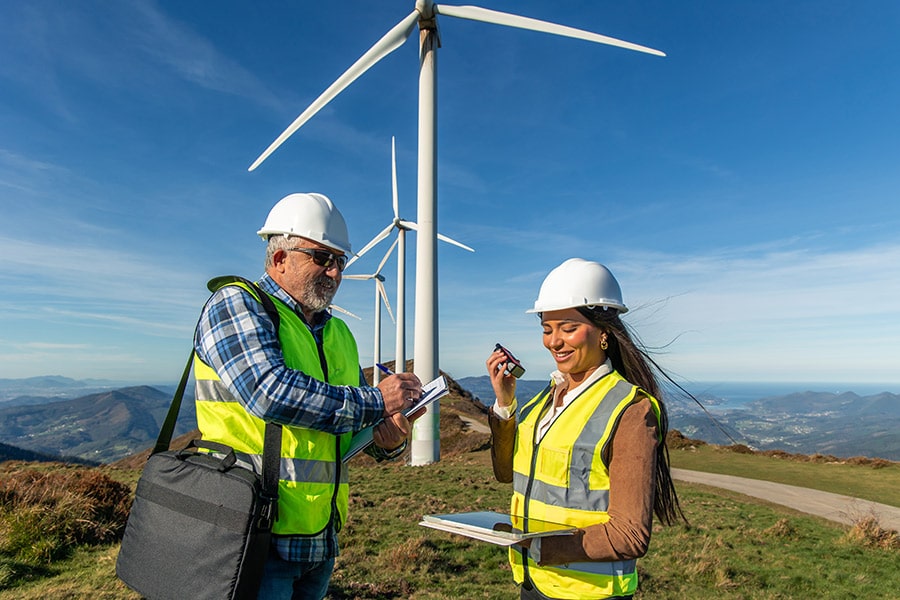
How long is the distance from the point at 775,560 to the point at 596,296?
8.45 meters

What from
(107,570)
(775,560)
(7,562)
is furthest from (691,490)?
(7,562)

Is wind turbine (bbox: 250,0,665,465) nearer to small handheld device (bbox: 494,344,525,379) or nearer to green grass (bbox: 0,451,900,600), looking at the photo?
green grass (bbox: 0,451,900,600)

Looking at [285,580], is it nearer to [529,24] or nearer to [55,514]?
[55,514]

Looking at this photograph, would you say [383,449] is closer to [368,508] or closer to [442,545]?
[442,545]

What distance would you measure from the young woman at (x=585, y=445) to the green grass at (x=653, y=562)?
13.5ft

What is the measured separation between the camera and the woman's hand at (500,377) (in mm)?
2857

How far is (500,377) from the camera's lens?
113 inches

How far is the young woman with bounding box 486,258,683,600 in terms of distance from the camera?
89.4 inches

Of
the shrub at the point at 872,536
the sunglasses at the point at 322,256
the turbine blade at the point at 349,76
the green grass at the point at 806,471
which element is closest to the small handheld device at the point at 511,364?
the sunglasses at the point at 322,256

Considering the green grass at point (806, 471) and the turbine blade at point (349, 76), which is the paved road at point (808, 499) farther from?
the turbine blade at point (349, 76)

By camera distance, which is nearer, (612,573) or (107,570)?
(612,573)

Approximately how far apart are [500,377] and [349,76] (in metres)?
15.2

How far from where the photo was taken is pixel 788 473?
1889 centimetres

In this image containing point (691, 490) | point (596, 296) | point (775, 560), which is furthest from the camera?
point (691, 490)
